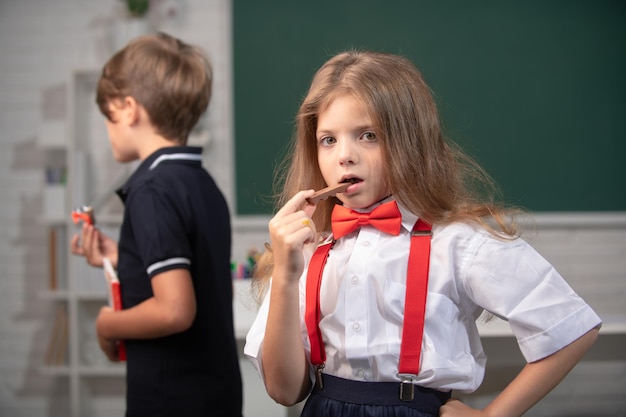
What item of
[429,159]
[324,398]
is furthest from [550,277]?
[324,398]

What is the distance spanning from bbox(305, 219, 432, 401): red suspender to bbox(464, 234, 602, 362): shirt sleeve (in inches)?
3.0

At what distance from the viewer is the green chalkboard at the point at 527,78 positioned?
346 cm

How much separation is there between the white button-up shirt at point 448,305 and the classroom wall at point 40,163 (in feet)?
8.15

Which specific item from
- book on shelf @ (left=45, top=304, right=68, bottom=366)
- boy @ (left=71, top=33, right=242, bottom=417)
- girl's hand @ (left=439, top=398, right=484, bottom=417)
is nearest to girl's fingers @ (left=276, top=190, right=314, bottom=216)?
girl's hand @ (left=439, top=398, right=484, bottom=417)

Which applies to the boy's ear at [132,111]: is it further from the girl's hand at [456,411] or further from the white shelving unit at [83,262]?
the white shelving unit at [83,262]

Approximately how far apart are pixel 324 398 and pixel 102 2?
10.6 feet

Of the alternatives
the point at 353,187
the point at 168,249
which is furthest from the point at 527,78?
the point at 353,187

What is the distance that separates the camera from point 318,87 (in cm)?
117

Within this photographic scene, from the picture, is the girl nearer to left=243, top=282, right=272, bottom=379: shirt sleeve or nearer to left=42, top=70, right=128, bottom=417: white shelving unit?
left=243, top=282, right=272, bottom=379: shirt sleeve

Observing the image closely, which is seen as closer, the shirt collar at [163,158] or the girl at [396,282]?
the girl at [396,282]

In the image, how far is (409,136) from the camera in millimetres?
1097

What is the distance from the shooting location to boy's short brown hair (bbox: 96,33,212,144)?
5.44ft

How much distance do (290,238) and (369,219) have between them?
0.55 feet

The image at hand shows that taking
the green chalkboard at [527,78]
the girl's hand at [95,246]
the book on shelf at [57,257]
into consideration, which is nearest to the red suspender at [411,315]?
the girl's hand at [95,246]
